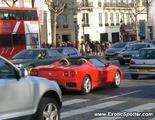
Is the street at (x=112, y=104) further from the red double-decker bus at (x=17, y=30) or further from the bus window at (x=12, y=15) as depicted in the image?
the bus window at (x=12, y=15)

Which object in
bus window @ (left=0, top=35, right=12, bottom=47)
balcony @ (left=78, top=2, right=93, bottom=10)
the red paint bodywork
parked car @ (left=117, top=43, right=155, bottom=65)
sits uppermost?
balcony @ (left=78, top=2, right=93, bottom=10)

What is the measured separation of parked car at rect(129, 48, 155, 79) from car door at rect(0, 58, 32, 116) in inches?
541

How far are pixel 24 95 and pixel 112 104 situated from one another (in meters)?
5.40

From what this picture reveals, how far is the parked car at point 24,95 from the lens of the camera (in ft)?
29.3

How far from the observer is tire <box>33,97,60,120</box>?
973 cm

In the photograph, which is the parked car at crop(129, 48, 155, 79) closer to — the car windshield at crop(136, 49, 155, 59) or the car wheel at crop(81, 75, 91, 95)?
the car windshield at crop(136, 49, 155, 59)

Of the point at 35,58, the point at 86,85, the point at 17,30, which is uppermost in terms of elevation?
the point at 17,30

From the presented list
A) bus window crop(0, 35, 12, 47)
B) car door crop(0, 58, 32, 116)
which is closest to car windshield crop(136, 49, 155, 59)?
bus window crop(0, 35, 12, 47)

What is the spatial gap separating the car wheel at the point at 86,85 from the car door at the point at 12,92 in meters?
7.81

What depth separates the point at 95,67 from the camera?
59.9 feet

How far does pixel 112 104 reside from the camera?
47.2 ft

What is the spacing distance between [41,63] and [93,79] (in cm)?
492

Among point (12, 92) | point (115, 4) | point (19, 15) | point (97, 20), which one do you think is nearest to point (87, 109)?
point (12, 92)

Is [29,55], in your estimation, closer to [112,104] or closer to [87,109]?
[112,104]
